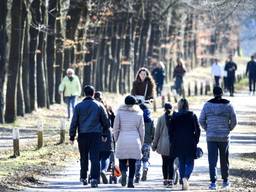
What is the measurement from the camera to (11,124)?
125 ft

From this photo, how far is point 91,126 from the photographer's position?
66.7 feet

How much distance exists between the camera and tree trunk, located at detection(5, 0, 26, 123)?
38.2 m

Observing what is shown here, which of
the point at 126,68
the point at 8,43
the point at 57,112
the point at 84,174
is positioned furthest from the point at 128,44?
the point at 84,174

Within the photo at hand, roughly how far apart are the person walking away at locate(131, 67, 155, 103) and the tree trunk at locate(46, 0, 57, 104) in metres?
21.5

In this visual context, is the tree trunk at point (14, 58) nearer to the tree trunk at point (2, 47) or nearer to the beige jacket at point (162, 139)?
the tree trunk at point (2, 47)

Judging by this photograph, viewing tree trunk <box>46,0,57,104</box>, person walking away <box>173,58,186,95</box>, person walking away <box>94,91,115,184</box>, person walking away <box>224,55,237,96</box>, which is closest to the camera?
person walking away <box>94,91,115,184</box>

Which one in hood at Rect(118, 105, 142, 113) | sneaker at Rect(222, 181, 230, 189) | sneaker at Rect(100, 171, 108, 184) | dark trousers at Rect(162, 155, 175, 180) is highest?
hood at Rect(118, 105, 142, 113)

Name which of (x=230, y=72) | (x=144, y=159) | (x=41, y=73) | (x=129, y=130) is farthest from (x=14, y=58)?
(x=230, y=72)

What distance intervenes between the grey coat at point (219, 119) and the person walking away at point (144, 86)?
10.4 feet

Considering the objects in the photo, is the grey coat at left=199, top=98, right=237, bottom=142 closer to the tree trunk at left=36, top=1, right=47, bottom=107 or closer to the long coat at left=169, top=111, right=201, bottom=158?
the long coat at left=169, top=111, right=201, bottom=158

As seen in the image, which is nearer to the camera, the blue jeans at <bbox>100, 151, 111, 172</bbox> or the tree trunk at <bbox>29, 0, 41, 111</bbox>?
the blue jeans at <bbox>100, 151, 111, 172</bbox>

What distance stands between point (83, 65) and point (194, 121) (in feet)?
111

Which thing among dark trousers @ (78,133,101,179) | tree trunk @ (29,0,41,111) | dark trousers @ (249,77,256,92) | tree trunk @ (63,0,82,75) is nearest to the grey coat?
dark trousers @ (78,133,101,179)

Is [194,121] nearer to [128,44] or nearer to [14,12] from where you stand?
[14,12]
